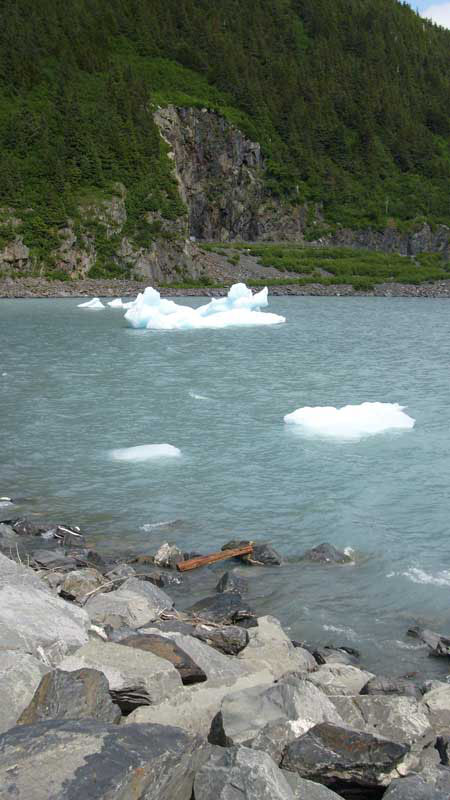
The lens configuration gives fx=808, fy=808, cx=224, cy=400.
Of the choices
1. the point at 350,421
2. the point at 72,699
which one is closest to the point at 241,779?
the point at 72,699

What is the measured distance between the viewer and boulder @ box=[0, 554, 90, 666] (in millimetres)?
5379

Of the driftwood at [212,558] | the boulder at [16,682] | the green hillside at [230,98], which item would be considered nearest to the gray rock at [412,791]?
the boulder at [16,682]

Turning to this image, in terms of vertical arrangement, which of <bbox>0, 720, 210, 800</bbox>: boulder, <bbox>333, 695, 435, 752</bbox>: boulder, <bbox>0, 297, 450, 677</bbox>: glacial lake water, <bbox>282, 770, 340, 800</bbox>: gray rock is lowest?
<bbox>0, 297, 450, 677</bbox>: glacial lake water

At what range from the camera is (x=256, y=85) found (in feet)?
366

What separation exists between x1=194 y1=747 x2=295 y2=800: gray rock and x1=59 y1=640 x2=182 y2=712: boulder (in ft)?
3.16

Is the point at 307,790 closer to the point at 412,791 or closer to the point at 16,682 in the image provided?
the point at 412,791

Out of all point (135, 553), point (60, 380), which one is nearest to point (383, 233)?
point (60, 380)

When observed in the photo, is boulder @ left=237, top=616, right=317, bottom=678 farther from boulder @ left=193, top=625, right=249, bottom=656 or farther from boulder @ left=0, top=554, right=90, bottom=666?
boulder @ left=0, top=554, right=90, bottom=666

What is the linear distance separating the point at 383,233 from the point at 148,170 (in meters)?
36.3

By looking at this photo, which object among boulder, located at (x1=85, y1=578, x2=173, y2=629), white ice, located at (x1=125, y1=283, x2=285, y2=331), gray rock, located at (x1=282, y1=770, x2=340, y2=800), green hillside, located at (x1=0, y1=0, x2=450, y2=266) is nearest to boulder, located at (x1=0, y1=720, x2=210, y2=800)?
gray rock, located at (x1=282, y1=770, x2=340, y2=800)

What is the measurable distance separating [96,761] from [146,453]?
10503 millimetres

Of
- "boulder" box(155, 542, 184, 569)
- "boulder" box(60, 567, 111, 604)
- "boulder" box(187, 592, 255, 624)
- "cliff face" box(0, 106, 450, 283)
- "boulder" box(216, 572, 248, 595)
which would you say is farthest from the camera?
"cliff face" box(0, 106, 450, 283)

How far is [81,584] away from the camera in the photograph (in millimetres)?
7953

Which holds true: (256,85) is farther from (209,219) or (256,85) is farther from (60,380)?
(60,380)
